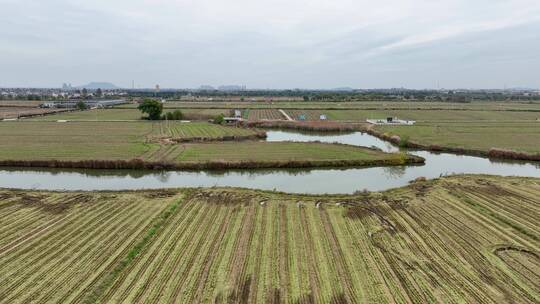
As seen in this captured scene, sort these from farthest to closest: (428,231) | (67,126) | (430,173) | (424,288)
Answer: (67,126)
(430,173)
(428,231)
(424,288)

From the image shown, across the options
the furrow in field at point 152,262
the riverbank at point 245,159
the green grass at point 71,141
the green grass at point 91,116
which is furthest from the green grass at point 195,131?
the furrow in field at point 152,262

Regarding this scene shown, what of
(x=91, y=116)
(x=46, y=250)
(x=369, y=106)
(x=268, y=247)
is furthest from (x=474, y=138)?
(x=91, y=116)

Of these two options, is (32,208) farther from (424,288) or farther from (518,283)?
(518,283)

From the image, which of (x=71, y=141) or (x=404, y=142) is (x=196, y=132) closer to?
(x=71, y=141)

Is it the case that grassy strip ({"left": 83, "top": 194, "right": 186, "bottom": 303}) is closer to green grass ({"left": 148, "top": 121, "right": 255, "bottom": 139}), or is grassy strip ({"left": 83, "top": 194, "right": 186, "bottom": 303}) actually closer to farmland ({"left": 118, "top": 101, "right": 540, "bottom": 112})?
green grass ({"left": 148, "top": 121, "right": 255, "bottom": 139})

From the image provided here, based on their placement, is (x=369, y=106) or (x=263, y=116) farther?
(x=369, y=106)

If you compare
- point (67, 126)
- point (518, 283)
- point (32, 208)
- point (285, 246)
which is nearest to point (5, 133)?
point (67, 126)

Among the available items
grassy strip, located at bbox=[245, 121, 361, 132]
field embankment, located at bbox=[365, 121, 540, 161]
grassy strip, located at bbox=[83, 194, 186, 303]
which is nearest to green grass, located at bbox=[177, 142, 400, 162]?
field embankment, located at bbox=[365, 121, 540, 161]

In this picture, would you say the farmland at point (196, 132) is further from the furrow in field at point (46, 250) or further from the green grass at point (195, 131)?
the furrow in field at point (46, 250)
